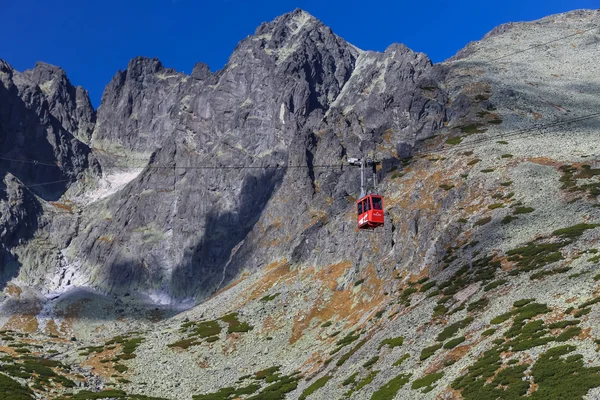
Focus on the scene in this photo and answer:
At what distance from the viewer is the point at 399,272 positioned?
10006 cm

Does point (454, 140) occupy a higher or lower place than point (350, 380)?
higher

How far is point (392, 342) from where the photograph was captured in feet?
232

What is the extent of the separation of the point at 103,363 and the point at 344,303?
129 ft

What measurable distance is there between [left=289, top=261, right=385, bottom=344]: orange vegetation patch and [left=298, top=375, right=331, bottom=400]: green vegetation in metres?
20.8

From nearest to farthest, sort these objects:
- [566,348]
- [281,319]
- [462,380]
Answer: [566,348], [462,380], [281,319]

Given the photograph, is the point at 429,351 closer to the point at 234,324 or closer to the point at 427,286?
the point at 427,286

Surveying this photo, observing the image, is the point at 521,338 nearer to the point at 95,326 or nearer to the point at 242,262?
the point at 242,262

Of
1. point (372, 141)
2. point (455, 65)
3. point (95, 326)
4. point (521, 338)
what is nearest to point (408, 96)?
point (372, 141)

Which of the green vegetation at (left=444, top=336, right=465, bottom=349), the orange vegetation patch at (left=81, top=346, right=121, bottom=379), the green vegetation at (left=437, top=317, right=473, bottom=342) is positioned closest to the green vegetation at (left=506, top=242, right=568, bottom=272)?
the green vegetation at (left=437, top=317, right=473, bottom=342)

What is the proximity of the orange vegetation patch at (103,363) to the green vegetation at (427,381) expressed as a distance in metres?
60.6

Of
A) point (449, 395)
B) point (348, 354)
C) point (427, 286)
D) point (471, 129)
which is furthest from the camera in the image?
point (471, 129)

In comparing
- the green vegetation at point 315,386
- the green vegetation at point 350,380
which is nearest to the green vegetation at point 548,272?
the green vegetation at point 350,380

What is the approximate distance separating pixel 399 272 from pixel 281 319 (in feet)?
74.8

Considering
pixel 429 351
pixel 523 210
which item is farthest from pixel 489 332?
pixel 523 210
